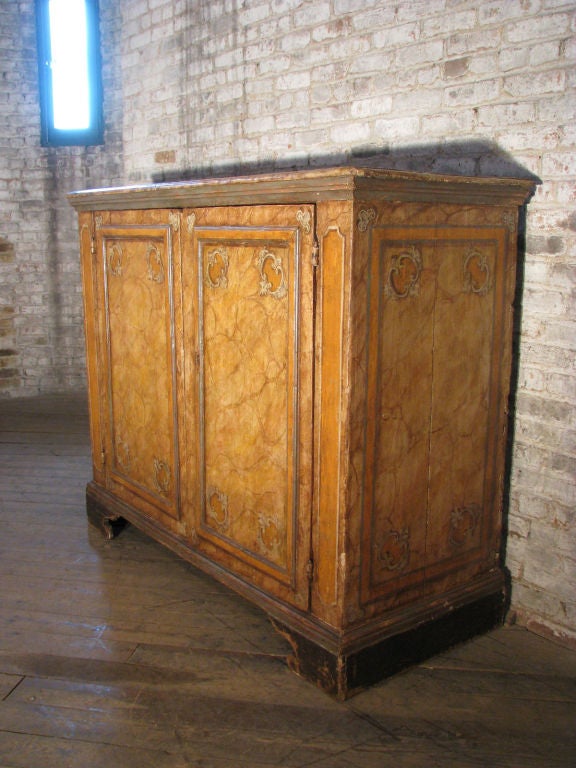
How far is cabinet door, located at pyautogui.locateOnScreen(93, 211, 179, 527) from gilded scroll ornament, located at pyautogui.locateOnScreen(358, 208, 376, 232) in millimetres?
981

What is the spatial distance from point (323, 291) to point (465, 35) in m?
1.29

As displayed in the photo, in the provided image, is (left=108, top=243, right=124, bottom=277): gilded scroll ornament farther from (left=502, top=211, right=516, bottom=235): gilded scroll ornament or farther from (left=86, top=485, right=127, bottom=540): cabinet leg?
(left=502, top=211, right=516, bottom=235): gilded scroll ornament

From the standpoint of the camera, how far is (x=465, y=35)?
2.93 m

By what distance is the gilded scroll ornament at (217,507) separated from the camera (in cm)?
296

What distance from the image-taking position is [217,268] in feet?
9.20

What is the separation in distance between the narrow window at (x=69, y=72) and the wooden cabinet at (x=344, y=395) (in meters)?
3.88

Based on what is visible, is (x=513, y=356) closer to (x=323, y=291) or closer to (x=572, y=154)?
(x=572, y=154)

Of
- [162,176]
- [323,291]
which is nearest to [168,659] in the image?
[323,291]

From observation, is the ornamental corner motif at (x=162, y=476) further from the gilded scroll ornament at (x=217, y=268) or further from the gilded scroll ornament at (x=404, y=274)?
the gilded scroll ornament at (x=404, y=274)

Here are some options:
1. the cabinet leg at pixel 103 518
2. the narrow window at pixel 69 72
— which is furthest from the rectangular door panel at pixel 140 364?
the narrow window at pixel 69 72

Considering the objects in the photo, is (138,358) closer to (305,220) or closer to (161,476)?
(161,476)

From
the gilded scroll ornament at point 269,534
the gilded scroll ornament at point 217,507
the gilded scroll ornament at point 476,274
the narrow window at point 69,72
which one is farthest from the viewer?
the narrow window at point 69,72

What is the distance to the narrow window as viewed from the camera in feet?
21.1

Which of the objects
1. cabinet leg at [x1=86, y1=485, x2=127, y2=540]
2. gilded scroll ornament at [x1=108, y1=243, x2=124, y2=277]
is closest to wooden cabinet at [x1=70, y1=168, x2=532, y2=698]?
gilded scroll ornament at [x1=108, y1=243, x2=124, y2=277]
